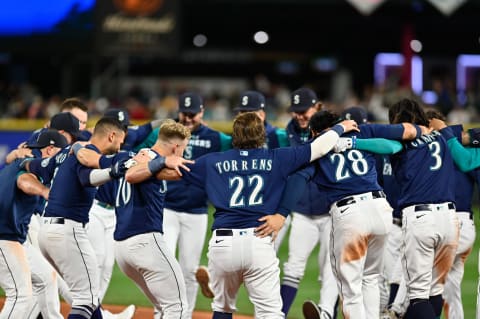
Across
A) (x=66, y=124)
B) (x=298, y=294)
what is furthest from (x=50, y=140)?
(x=298, y=294)

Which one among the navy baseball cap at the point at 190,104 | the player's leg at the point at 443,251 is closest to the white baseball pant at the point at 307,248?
the player's leg at the point at 443,251

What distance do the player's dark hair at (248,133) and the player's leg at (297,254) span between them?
2.10 m

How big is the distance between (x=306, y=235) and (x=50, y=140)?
2.50 meters

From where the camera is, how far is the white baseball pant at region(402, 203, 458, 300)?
304 inches

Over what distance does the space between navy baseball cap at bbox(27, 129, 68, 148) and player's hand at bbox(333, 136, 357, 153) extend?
2.25 m

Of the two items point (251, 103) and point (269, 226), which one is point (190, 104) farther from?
point (269, 226)

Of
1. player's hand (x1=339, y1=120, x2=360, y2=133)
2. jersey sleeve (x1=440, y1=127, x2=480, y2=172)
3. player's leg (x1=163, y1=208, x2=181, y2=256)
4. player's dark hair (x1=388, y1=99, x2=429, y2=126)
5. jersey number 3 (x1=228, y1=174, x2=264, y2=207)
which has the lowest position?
player's leg (x1=163, y1=208, x2=181, y2=256)

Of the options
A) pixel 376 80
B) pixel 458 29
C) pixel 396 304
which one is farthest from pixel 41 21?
pixel 396 304

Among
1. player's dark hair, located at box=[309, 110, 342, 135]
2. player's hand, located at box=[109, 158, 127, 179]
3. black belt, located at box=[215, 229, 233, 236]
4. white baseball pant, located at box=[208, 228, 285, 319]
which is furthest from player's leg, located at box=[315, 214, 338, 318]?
player's hand, located at box=[109, 158, 127, 179]

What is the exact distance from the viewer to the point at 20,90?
80.3 ft

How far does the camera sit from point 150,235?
7320 millimetres

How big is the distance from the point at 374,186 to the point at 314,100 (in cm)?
188

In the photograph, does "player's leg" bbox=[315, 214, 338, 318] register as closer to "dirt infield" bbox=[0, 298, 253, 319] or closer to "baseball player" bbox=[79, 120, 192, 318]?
"dirt infield" bbox=[0, 298, 253, 319]

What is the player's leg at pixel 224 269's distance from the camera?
6891 mm
